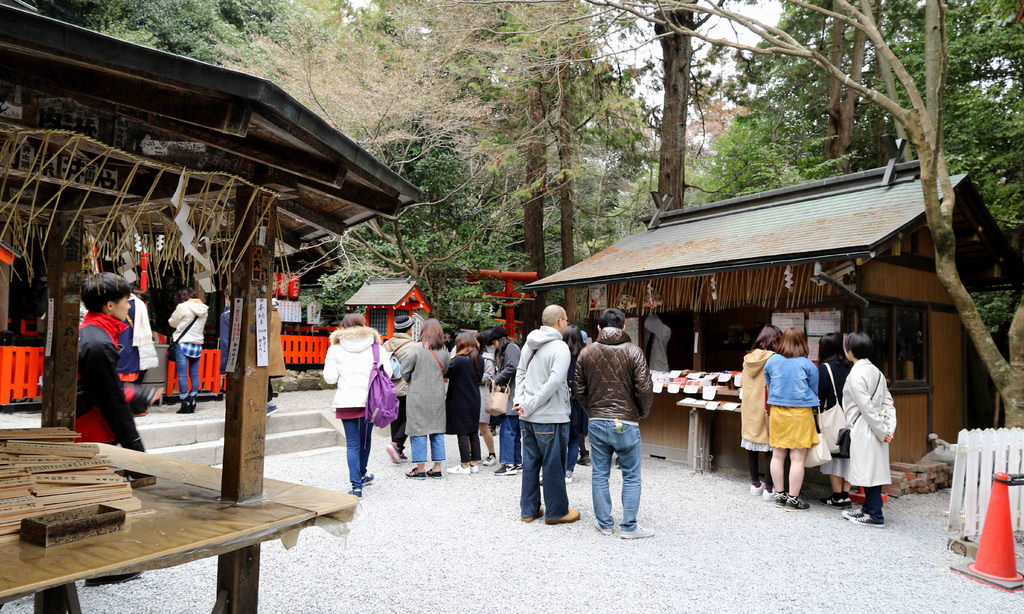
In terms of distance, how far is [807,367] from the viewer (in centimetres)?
624

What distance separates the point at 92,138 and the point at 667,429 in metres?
8.15

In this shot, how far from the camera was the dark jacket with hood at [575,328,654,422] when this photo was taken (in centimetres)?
521

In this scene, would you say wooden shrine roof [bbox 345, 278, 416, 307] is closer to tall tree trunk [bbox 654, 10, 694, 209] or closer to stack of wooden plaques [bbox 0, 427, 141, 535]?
tall tree trunk [bbox 654, 10, 694, 209]

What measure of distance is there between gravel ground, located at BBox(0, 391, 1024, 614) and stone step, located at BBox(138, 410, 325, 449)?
Answer: 3.08 meters

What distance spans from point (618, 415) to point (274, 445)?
5.57 meters

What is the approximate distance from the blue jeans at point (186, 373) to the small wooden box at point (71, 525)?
7.93 m

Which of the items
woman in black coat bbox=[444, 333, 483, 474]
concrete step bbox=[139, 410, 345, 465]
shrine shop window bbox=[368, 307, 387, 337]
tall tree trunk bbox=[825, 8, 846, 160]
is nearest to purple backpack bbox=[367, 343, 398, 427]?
woman in black coat bbox=[444, 333, 483, 474]

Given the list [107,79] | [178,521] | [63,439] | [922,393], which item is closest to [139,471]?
[63,439]

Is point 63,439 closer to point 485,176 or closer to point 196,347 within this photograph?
point 196,347

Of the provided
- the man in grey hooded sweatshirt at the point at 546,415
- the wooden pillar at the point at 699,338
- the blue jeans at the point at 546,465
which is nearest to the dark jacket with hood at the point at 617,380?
the man in grey hooded sweatshirt at the point at 546,415

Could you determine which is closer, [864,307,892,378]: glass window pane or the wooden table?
the wooden table

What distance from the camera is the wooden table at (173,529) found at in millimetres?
2025

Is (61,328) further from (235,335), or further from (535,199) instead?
(535,199)

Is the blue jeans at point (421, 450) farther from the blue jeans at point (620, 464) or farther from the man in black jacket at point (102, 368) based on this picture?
the man in black jacket at point (102, 368)
